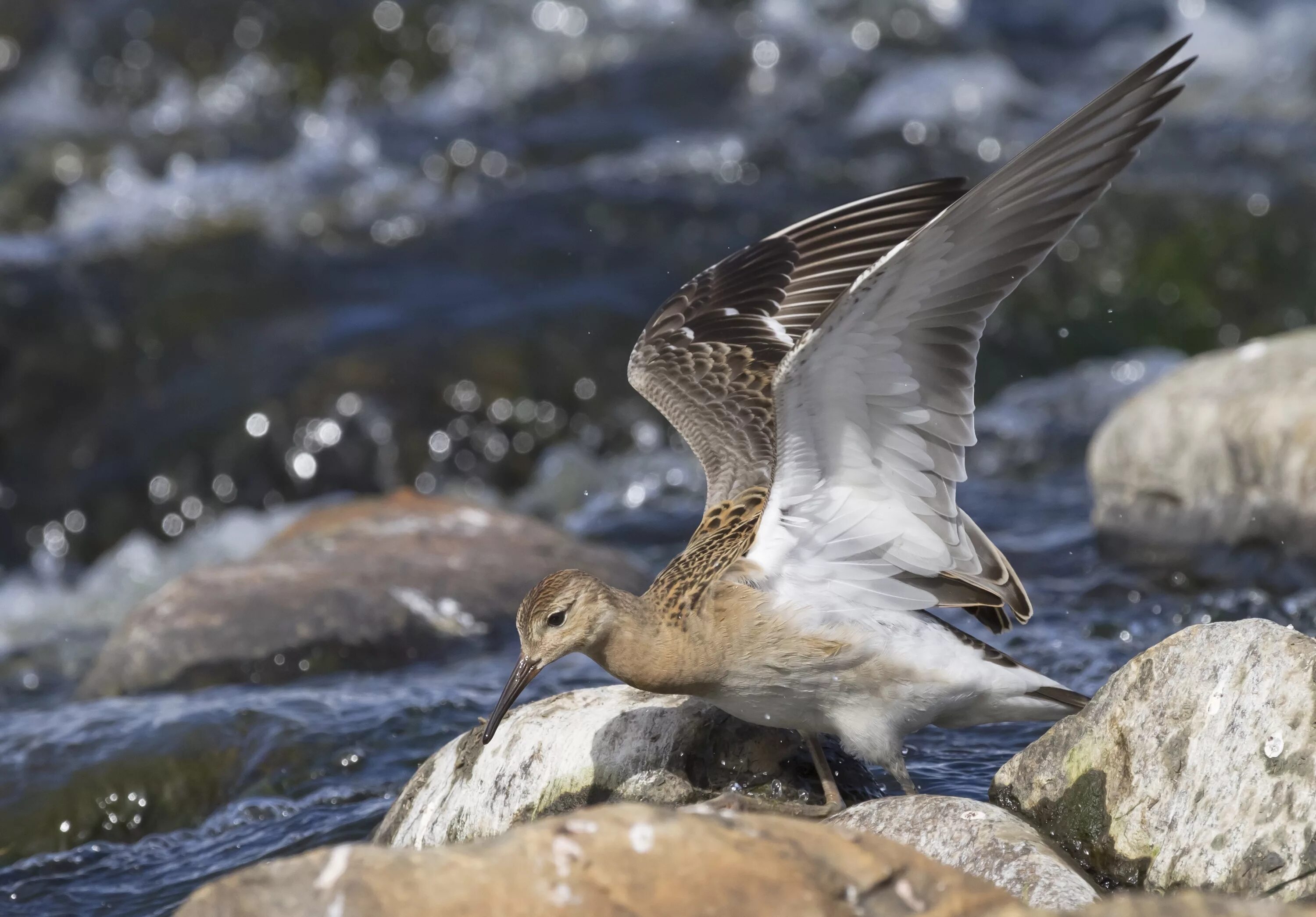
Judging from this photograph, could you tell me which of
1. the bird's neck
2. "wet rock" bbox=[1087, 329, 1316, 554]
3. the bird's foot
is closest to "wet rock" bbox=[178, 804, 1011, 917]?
the bird's foot

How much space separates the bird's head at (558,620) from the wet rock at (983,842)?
3.25 feet

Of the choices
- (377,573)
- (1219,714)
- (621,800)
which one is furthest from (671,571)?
(377,573)

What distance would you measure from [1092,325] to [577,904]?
9.85 meters

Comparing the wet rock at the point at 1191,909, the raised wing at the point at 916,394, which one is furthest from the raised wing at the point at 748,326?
the wet rock at the point at 1191,909

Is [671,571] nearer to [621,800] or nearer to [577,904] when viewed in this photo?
[621,800]

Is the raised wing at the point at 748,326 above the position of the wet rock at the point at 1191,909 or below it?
above

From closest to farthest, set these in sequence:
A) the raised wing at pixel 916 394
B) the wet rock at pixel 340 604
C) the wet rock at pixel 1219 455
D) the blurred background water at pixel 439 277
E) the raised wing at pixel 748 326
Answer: the raised wing at pixel 916 394 → the raised wing at pixel 748 326 → the blurred background water at pixel 439 277 → the wet rock at pixel 1219 455 → the wet rock at pixel 340 604

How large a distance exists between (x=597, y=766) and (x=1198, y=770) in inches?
73.7

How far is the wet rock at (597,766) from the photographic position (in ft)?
16.8

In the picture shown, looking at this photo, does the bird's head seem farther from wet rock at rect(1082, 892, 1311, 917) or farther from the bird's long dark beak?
wet rock at rect(1082, 892, 1311, 917)

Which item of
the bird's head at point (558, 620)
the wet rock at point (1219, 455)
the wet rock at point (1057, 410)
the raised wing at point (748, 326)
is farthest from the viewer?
the wet rock at point (1057, 410)

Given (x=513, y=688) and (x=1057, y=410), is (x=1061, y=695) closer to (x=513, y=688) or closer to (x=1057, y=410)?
(x=513, y=688)

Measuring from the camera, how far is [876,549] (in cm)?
516

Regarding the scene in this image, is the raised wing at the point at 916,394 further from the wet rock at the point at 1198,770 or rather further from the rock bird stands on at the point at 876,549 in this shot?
the wet rock at the point at 1198,770
